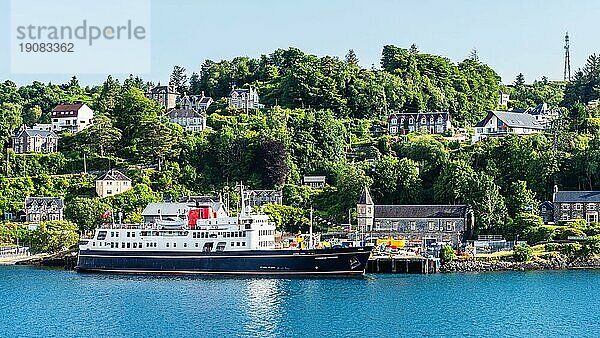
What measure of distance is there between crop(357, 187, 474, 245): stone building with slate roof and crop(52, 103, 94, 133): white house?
1770 inches

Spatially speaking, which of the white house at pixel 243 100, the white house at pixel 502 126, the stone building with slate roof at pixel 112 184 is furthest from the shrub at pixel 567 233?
the white house at pixel 243 100

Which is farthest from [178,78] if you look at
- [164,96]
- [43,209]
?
[43,209]

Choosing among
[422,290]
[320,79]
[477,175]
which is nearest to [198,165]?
[320,79]

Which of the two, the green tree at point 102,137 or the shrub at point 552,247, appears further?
the green tree at point 102,137

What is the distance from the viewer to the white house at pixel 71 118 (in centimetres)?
10250

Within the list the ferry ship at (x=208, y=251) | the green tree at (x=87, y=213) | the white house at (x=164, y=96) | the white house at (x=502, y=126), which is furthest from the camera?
the white house at (x=164, y=96)

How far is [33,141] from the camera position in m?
91.4

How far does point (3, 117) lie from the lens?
104625 mm

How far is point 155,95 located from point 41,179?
35349 millimetres

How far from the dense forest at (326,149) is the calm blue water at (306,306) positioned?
47.8 ft

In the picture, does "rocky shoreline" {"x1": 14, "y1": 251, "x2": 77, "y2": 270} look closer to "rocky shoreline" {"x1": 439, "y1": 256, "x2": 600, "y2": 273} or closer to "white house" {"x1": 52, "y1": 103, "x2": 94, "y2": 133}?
"rocky shoreline" {"x1": 439, "y1": 256, "x2": 600, "y2": 273}

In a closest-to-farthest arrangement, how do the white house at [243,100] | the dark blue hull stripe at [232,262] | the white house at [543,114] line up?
the dark blue hull stripe at [232,262], the white house at [543,114], the white house at [243,100]

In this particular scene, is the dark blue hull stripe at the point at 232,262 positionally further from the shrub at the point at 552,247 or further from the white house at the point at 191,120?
the white house at the point at 191,120

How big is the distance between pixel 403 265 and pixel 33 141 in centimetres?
4790
